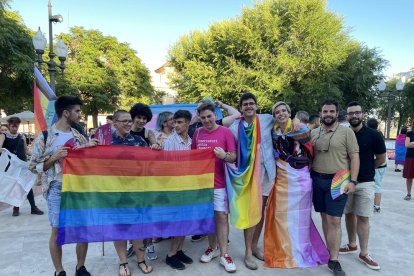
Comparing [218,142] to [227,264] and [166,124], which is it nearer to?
[166,124]

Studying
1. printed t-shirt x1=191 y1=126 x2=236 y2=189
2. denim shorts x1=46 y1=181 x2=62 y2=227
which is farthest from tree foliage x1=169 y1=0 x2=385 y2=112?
denim shorts x1=46 y1=181 x2=62 y2=227

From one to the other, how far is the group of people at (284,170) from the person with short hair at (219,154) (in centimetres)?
1

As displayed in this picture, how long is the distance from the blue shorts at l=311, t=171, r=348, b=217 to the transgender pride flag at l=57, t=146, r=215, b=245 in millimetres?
1202

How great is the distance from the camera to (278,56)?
60.2 ft

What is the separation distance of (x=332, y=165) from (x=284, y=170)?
1.74 feet

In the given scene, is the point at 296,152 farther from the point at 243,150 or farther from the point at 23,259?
the point at 23,259

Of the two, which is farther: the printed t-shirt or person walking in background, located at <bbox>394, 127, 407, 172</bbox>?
person walking in background, located at <bbox>394, 127, 407, 172</bbox>

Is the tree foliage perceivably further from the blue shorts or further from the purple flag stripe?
the purple flag stripe

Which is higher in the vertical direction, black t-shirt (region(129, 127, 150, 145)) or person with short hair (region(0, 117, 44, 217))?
black t-shirt (region(129, 127, 150, 145))

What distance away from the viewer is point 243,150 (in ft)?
11.7

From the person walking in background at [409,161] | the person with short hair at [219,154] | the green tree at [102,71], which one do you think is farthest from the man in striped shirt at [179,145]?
the green tree at [102,71]

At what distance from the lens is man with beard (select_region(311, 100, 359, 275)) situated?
132 inches

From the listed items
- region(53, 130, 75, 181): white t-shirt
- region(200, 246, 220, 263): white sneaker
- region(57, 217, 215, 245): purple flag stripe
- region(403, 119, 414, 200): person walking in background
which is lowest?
region(200, 246, 220, 263): white sneaker

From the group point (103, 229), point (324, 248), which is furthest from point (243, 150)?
point (103, 229)
